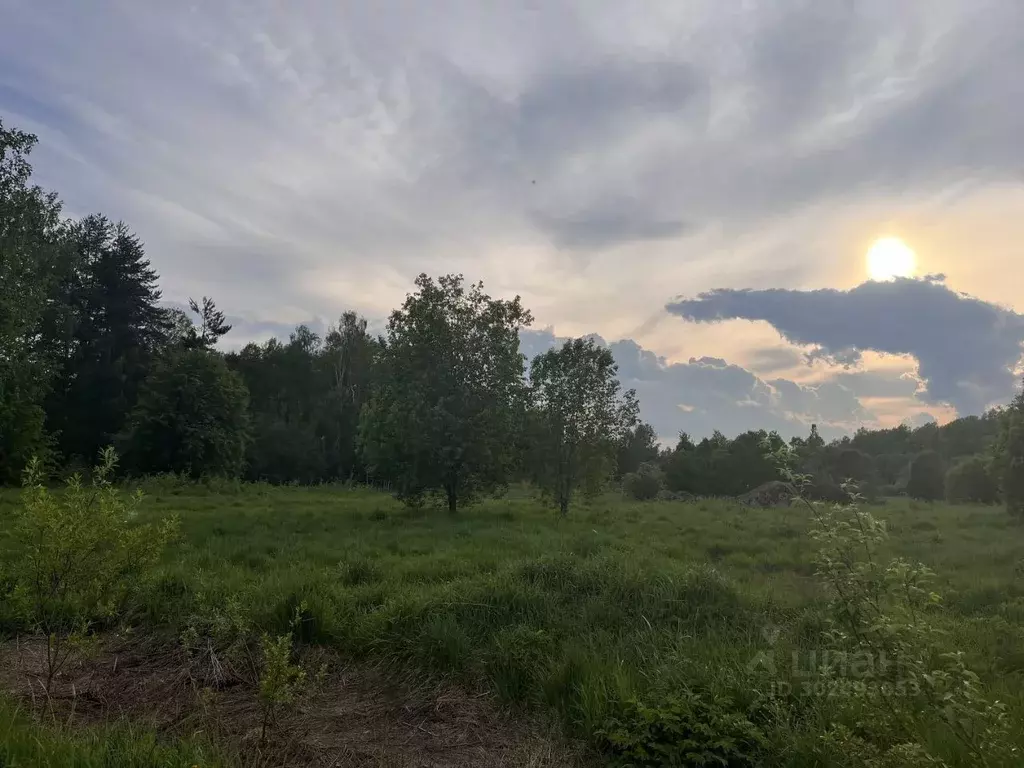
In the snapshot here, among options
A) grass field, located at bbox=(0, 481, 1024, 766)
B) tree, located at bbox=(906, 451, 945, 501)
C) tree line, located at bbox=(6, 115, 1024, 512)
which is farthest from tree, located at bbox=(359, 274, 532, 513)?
tree, located at bbox=(906, 451, 945, 501)

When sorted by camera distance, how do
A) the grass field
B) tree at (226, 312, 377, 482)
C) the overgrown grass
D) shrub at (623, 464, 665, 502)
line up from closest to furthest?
the overgrown grass
the grass field
shrub at (623, 464, 665, 502)
tree at (226, 312, 377, 482)

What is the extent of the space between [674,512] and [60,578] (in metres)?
21.4

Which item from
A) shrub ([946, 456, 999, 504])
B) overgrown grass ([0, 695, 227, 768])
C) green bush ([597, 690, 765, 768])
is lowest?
overgrown grass ([0, 695, 227, 768])

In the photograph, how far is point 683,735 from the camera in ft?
14.4

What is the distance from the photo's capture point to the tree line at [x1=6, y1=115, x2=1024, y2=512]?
67.9 ft

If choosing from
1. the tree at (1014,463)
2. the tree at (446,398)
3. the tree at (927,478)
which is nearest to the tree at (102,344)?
the tree at (446,398)

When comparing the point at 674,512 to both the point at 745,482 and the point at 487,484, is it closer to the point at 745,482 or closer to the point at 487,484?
the point at 487,484

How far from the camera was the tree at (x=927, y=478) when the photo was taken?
128 feet

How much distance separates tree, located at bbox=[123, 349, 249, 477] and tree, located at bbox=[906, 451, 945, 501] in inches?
1637

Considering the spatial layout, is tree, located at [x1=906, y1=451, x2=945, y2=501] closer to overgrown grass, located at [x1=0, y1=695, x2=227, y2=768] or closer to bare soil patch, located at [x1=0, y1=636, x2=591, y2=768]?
bare soil patch, located at [x1=0, y1=636, x2=591, y2=768]

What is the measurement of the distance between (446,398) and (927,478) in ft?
114

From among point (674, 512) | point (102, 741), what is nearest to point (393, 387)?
point (674, 512)

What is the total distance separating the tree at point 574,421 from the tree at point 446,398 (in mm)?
2197

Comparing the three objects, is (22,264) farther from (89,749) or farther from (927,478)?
(927,478)
